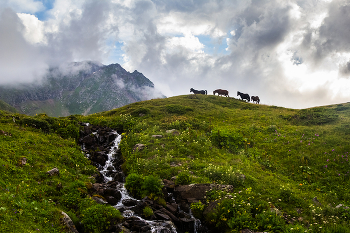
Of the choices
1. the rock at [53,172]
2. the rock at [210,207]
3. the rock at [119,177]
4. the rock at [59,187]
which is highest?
the rock at [53,172]

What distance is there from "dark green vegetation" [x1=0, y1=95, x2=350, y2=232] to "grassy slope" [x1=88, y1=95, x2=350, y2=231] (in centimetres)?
7

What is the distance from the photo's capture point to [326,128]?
79.8ft

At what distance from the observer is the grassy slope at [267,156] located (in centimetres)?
1333

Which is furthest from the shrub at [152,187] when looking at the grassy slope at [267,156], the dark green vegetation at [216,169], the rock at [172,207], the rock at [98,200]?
the rock at [98,200]

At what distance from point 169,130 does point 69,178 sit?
14361 mm

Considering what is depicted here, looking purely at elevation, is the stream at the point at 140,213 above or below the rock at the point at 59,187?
below

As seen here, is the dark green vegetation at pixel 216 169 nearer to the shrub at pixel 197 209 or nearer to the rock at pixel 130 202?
the shrub at pixel 197 209

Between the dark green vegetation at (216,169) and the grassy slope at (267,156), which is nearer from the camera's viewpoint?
the dark green vegetation at (216,169)

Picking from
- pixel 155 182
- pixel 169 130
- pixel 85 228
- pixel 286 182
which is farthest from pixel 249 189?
pixel 169 130

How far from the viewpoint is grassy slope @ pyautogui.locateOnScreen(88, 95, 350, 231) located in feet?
43.7

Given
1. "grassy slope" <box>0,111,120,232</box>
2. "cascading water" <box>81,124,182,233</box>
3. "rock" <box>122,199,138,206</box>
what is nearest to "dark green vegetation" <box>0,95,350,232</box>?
"grassy slope" <box>0,111,120,232</box>

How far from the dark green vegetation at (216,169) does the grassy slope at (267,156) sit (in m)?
0.07

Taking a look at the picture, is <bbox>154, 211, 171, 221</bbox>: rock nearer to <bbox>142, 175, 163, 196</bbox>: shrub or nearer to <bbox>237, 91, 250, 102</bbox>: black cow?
<bbox>142, 175, 163, 196</bbox>: shrub

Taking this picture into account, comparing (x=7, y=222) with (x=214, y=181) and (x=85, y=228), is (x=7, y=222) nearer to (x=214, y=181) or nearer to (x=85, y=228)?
(x=85, y=228)
